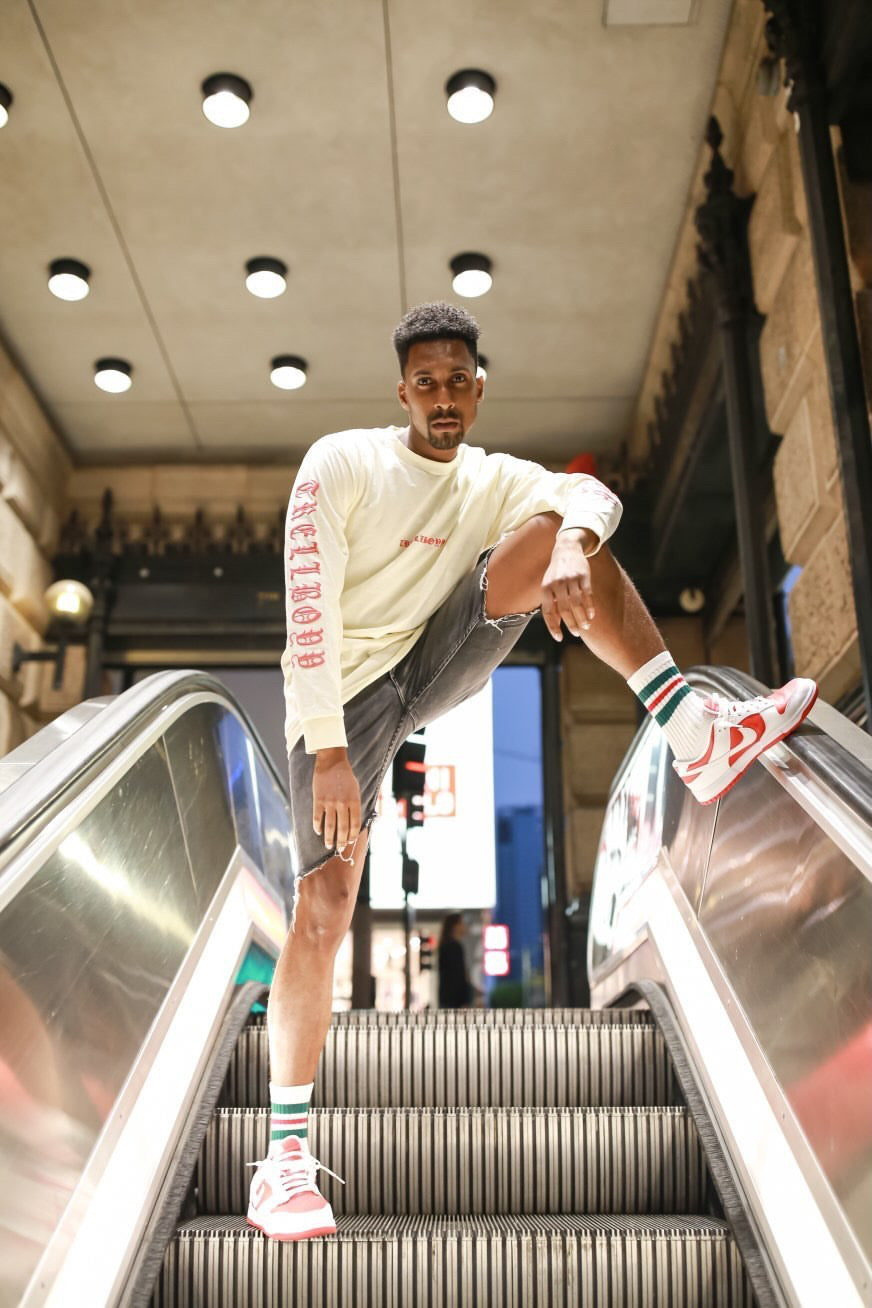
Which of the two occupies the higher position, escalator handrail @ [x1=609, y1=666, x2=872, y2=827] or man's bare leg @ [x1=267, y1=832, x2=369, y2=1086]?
escalator handrail @ [x1=609, y1=666, x2=872, y2=827]

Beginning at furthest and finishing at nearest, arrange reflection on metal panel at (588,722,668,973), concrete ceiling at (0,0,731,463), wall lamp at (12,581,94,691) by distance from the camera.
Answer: wall lamp at (12,581,94,691) < concrete ceiling at (0,0,731,463) < reflection on metal panel at (588,722,668,973)

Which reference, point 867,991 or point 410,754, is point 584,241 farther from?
point 867,991

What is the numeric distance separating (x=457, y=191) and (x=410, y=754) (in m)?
3.31

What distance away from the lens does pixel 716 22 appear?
5629 millimetres

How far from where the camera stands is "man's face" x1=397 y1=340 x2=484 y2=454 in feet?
8.55

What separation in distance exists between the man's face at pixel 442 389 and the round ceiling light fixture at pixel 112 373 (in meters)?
5.83

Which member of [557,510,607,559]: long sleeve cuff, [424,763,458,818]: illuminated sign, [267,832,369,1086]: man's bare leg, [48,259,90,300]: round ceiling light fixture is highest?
[48,259,90,300]: round ceiling light fixture

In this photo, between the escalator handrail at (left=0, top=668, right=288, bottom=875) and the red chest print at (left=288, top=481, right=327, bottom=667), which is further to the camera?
the red chest print at (left=288, top=481, right=327, bottom=667)

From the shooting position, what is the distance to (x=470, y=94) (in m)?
5.85

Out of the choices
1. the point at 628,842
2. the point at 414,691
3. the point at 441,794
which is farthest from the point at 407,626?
the point at 441,794

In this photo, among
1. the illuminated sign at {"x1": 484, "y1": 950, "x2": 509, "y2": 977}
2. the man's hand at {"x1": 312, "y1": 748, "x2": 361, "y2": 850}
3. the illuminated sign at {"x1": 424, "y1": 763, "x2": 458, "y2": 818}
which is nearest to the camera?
the man's hand at {"x1": 312, "y1": 748, "x2": 361, "y2": 850}

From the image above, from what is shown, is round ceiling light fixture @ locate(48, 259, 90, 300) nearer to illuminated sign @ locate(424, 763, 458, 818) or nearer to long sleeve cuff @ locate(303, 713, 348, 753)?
illuminated sign @ locate(424, 763, 458, 818)

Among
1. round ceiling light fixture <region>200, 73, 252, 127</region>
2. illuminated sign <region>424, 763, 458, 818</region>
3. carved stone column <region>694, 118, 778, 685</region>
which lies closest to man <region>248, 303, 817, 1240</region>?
carved stone column <region>694, 118, 778, 685</region>

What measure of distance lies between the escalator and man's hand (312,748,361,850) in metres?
0.43
